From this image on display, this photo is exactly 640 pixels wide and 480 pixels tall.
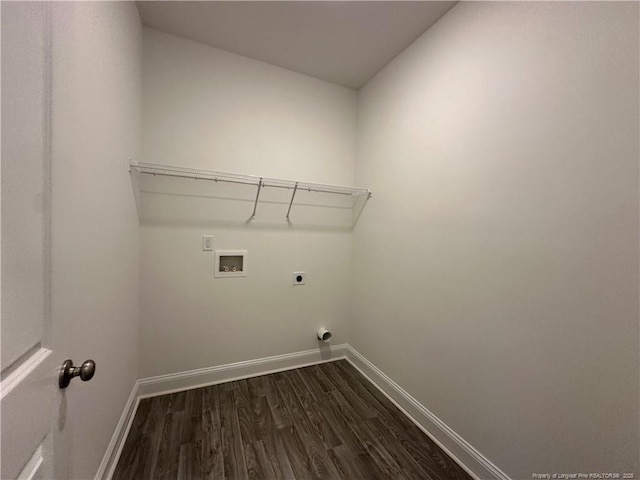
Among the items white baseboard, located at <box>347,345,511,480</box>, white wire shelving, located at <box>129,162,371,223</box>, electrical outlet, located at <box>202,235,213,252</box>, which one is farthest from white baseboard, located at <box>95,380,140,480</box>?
white baseboard, located at <box>347,345,511,480</box>

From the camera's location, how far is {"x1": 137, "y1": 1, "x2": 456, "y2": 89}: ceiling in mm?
1471

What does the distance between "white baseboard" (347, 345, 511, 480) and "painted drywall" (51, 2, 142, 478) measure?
1.75 m

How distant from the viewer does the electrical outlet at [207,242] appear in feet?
6.05

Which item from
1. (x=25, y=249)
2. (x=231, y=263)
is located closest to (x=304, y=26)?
(x=231, y=263)

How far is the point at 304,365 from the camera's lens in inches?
87.7

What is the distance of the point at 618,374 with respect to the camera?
0.86m

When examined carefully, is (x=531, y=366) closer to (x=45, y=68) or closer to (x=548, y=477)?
(x=548, y=477)

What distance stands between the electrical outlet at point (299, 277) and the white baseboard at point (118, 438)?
135cm

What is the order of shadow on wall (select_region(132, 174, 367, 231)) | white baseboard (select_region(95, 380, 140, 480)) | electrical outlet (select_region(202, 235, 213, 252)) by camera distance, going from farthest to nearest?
1. electrical outlet (select_region(202, 235, 213, 252))
2. shadow on wall (select_region(132, 174, 367, 231))
3. white baseboard (select_region(95, 380, 140, 480))

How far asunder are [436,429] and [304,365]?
3.79 ft

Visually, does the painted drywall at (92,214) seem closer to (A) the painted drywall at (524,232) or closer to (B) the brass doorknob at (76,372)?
(B) the brass doorknob at (76,372)

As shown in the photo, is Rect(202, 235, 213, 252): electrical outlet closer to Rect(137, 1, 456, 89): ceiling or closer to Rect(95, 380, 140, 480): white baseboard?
Rect(95, 380, 140, 480): white baseboard

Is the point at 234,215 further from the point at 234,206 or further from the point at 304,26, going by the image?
the point at 304,26

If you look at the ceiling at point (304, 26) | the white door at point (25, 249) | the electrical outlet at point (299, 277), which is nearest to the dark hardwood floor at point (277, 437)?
the electrical outlet at point (299, 277)
